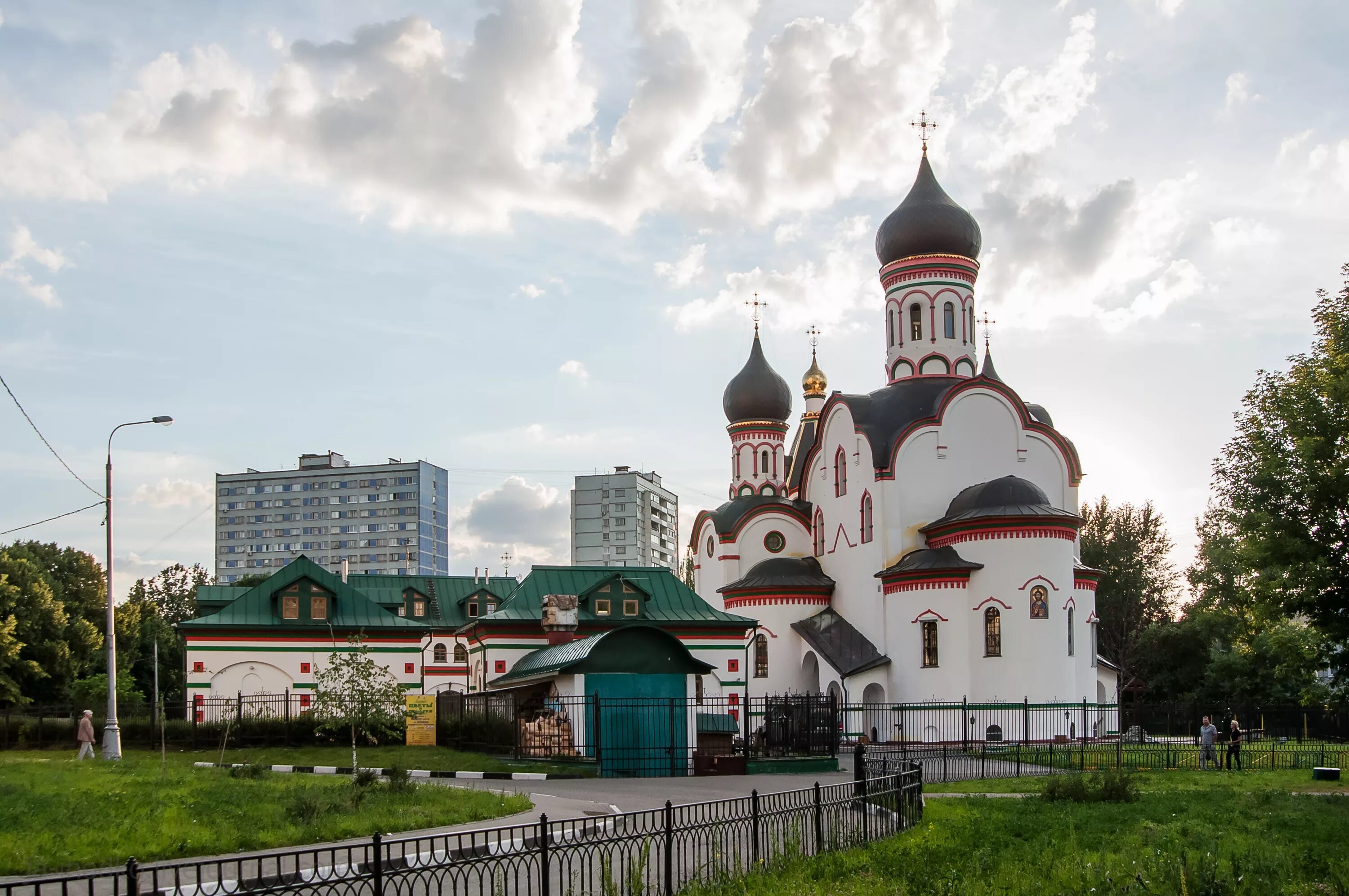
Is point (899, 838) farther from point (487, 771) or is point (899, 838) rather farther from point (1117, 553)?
point (1117, 553)

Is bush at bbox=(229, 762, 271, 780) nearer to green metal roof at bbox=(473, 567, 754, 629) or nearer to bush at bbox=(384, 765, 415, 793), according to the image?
bush at bbox=(384, 765, 415, 793)

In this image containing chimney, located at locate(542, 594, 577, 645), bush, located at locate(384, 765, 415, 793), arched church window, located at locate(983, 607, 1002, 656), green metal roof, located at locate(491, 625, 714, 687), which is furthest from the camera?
arched church window, located at locate(983, 607, 1002, 656)

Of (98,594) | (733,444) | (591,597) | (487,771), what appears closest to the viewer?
(487,771)

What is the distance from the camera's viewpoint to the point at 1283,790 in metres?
18.5

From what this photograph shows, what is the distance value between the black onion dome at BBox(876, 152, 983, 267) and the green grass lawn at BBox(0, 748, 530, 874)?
30729 millimetres

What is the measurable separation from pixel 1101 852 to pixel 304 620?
29.7m

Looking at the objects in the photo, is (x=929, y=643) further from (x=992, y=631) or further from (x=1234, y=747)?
(x=1234, y=747)

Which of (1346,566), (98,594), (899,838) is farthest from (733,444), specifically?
(899,838)

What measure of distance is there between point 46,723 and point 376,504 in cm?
6790

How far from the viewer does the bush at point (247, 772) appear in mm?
18172

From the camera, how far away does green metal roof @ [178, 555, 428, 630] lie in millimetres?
36531

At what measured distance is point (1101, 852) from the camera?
38.1 feet

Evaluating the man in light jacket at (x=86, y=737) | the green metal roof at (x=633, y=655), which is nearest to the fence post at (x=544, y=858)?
the green metal roof at (x=633, y=655)

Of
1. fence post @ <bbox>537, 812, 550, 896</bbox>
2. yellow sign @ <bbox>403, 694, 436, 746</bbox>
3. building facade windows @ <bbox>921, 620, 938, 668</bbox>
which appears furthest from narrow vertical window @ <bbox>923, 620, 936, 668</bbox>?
fence post @ <bbox>537, 812, 550, 896</bbox>
